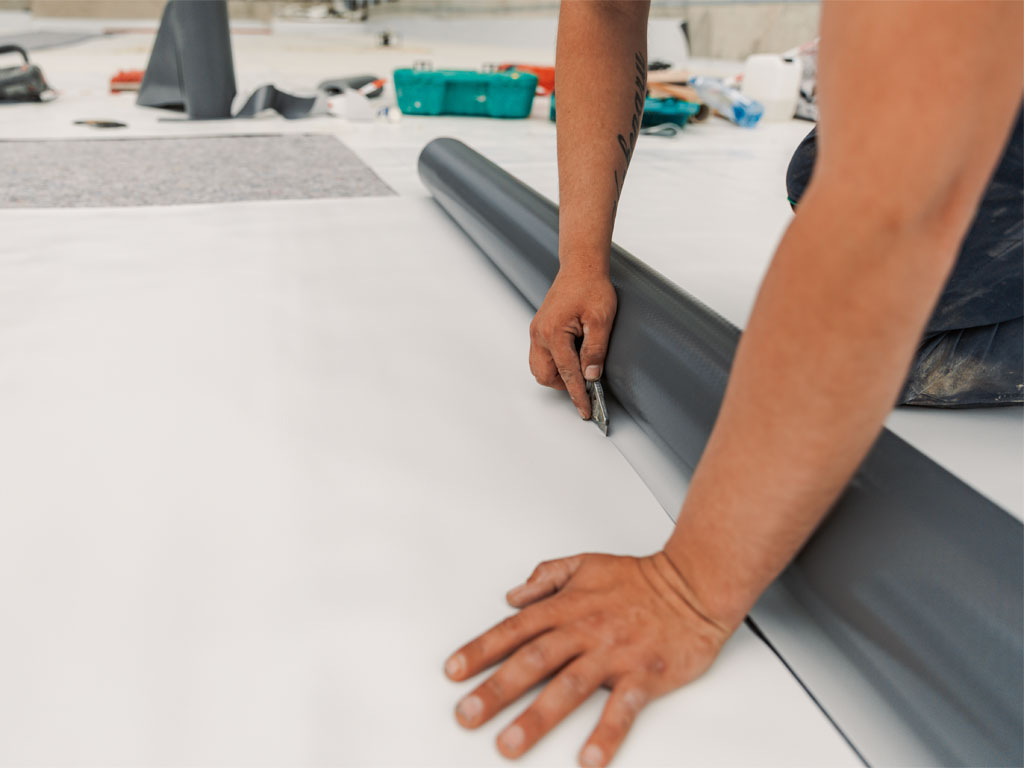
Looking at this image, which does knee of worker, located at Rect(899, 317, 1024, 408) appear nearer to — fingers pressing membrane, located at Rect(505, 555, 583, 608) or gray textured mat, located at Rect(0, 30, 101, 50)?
fingers pressing membrane, located at Rect(505, 555, 583, 608)

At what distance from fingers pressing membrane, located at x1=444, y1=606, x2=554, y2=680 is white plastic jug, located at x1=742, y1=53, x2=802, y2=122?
381 cm

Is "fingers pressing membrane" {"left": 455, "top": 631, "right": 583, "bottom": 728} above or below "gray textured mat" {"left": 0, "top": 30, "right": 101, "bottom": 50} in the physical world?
above

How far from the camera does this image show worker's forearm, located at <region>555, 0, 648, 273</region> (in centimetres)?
100

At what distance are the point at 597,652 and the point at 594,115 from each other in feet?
2.32

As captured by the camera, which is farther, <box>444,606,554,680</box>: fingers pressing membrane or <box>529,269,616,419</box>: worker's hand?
<box>529,269,616,419</box>: worker's hand

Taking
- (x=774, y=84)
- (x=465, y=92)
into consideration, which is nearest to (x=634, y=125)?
(x=465, y=92)

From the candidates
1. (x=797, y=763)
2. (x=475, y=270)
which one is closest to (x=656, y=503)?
(x=797, y=763)

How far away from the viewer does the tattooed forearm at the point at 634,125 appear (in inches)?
40.5

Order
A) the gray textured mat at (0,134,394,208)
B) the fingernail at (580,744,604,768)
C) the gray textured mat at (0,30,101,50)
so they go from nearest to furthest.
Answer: the fingernail at (580,744,604,768), the gray textured mat at (0,134,394,208), the gray textured mat at (0,30,101,50)

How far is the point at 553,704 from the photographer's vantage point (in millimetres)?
563

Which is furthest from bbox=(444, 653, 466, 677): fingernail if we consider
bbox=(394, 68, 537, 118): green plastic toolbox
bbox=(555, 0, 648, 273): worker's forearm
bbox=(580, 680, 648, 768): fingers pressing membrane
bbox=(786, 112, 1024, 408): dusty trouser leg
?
bbox=(394, 68, 537, 118): green plastic toolbox

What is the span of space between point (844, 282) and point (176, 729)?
0.55m

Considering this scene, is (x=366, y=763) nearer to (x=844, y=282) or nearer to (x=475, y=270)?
(x=844, y=282)

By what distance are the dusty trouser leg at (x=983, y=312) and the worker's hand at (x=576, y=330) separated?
12.1 inches
